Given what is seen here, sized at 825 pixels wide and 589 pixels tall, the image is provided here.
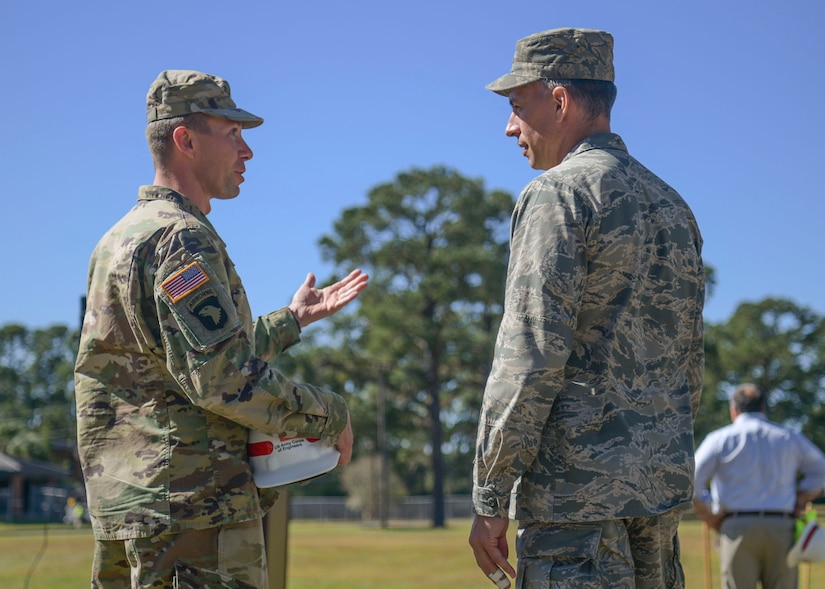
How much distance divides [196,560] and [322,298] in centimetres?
141

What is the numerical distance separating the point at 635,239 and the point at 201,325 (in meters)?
1.32

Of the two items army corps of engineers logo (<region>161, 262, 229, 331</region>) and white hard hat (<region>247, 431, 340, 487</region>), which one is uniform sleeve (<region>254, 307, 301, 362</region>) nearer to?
white hard hat (<region>247, 431, 340, 487</region>)

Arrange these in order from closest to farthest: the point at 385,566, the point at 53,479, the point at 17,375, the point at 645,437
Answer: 1. the point at 645,437
2. the point at 385,566
3. the point at 53,479
4. the point at 17,375

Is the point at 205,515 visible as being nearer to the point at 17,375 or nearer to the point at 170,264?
the point at 170,264

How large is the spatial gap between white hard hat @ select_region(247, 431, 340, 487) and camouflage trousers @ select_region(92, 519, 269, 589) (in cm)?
17

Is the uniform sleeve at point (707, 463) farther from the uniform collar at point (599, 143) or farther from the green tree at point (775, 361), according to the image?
the green tree at point (775, 361)

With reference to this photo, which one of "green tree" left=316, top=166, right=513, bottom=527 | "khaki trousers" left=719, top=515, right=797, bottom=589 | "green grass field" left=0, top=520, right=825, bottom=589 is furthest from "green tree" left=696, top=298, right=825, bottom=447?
"khaki trousers" left=719, top=515, right=797, bottom=589

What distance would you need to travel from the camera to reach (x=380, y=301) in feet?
165

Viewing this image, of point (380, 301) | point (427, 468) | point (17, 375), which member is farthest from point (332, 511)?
point (17, 375)

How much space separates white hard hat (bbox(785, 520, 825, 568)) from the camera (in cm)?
→ 748

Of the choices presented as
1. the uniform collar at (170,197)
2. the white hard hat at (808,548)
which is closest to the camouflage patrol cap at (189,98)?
the uniform collar at (170,197)

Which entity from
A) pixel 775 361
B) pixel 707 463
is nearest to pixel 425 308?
pixel 775 361

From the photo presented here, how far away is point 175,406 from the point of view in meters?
3.16

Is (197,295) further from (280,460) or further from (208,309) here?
(280,460)
